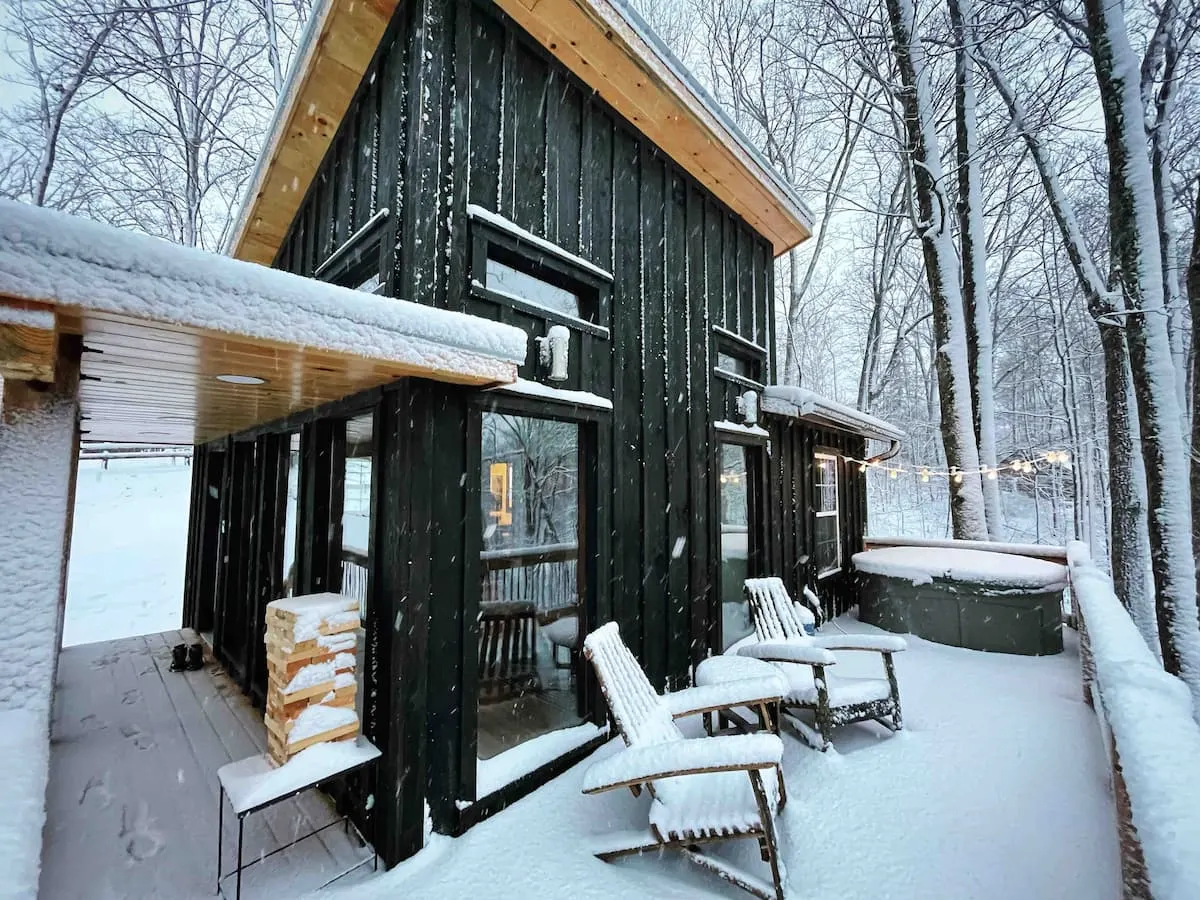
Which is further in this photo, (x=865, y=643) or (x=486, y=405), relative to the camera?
(x=865, y=643)

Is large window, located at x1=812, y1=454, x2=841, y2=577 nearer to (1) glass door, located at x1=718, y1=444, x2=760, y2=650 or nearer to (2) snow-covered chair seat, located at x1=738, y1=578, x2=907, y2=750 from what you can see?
(1) glass door, located at x1=718, y1=444, x2=760, y2=650

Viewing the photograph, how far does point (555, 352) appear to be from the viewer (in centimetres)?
304

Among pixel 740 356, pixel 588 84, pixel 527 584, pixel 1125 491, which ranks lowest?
pixel 527 584

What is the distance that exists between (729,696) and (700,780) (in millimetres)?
417

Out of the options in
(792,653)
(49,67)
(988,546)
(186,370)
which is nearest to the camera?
(186,370)

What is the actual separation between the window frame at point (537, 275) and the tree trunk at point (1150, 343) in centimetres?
Answer: 519

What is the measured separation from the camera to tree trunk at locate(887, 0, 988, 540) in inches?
288

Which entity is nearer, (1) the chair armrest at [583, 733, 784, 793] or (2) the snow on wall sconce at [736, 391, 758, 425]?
(1) the chair armrest at [583, 733, 784, 793]

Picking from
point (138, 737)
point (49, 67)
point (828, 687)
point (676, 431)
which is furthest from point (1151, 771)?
point (49, 67)

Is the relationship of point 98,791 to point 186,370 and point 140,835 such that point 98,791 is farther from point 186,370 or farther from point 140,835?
point 186,370

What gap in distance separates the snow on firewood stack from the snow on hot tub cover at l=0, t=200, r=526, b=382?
1.32 m

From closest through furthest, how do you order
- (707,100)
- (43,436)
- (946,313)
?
(43,436), (707,100), (946,313)

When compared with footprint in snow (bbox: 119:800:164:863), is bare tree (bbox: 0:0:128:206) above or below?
above

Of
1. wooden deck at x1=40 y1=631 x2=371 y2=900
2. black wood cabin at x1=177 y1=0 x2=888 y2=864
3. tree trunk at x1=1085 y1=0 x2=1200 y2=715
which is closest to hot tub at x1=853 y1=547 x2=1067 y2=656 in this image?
tree trunk at x1=1085 y1=0 x2=1200 y2=715
